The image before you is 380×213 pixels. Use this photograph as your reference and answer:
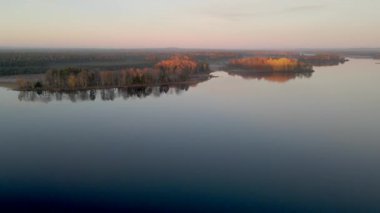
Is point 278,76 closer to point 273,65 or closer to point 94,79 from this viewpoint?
point 273,65

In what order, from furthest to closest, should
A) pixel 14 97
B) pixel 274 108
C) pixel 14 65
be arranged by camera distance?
pixel 14 65 < pixel 14 97 < pixel 274 108

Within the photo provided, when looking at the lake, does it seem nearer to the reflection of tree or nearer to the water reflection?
the water reflection

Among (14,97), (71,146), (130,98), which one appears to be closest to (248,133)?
(71,146)

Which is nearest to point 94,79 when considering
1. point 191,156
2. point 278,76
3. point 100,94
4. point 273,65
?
point 100,94

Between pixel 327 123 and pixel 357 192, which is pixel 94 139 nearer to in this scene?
pixel 357 192

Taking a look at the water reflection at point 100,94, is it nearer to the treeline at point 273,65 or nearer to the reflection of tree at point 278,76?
the reflection of tree at point 278,76

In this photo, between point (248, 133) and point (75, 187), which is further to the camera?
point (248, 133)
